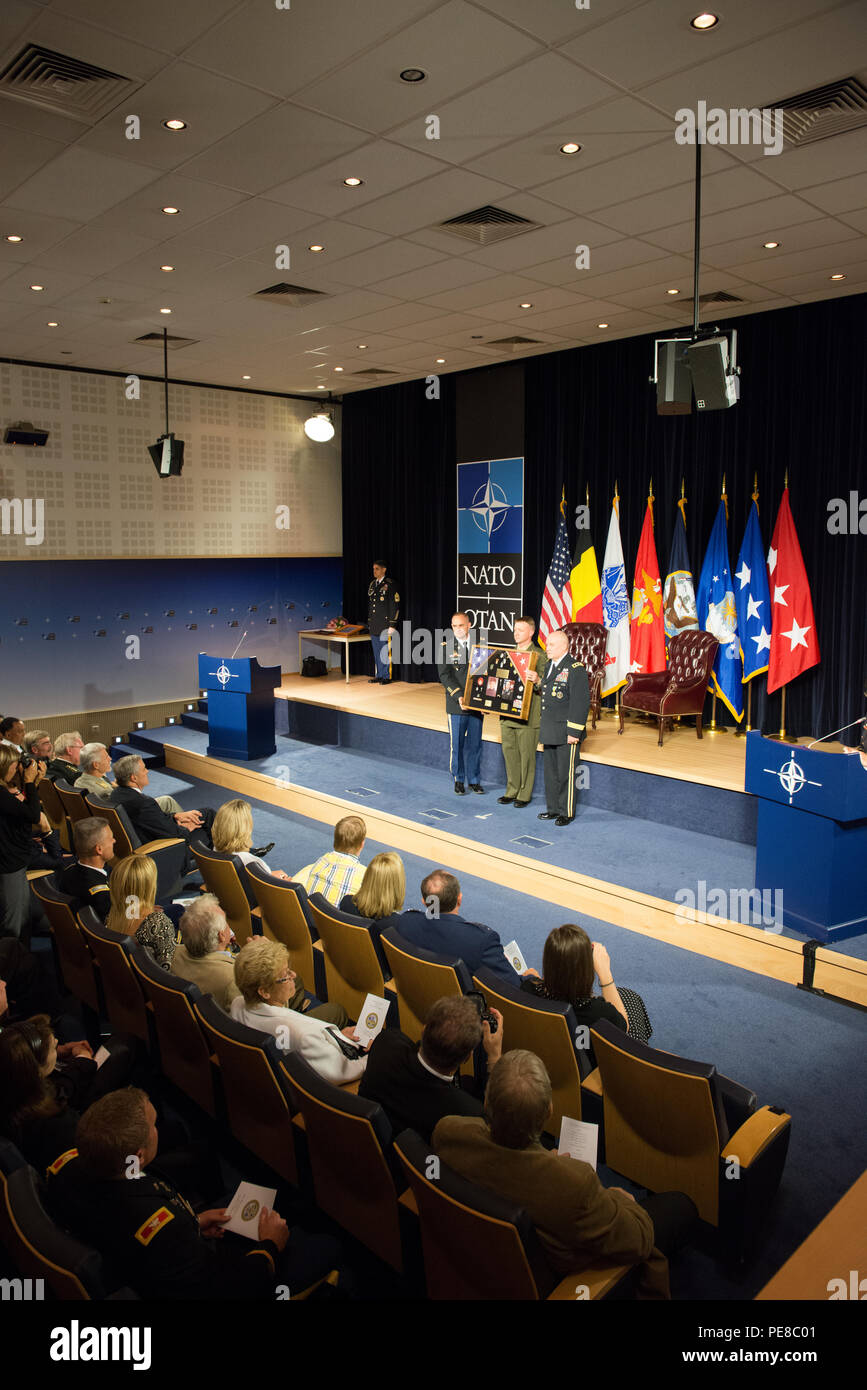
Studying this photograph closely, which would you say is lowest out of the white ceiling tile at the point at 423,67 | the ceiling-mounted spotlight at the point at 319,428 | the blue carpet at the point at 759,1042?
the blue carpet at the point at 759,1042

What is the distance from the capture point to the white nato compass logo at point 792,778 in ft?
15.8

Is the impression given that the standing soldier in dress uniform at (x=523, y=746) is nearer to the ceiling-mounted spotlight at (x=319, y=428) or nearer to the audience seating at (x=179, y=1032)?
the audience seating at (x=179, y=1032)

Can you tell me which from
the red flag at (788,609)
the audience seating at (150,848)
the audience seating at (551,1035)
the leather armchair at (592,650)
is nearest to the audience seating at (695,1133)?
the audience seating at (551,1035)

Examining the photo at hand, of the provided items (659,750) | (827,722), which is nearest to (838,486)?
(827,722)

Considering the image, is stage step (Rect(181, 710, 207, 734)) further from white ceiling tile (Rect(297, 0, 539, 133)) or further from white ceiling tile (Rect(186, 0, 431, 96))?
white ceiling tile (Rect(186, 0, 431, 96))

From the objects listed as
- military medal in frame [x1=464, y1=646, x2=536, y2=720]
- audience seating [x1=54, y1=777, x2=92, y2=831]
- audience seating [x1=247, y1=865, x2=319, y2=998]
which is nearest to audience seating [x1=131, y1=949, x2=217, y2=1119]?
audience seating [x1=247, y1=865, x2=319, y2=998]

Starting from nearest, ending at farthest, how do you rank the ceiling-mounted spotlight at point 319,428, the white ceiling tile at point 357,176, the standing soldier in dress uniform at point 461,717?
1. the white ceiling tile at point 357,176
2. the standing soldier in dress uniform at point 461,717
3. the ceiling-mounted spotlight at point 319,428

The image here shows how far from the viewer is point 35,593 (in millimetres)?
9945

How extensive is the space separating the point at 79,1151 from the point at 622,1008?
2.10 metres

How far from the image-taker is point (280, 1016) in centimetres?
301

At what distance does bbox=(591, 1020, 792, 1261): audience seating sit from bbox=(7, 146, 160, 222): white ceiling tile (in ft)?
15.0

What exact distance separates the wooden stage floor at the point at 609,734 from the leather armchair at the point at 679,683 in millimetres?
211

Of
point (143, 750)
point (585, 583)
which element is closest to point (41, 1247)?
point (585, 583)
